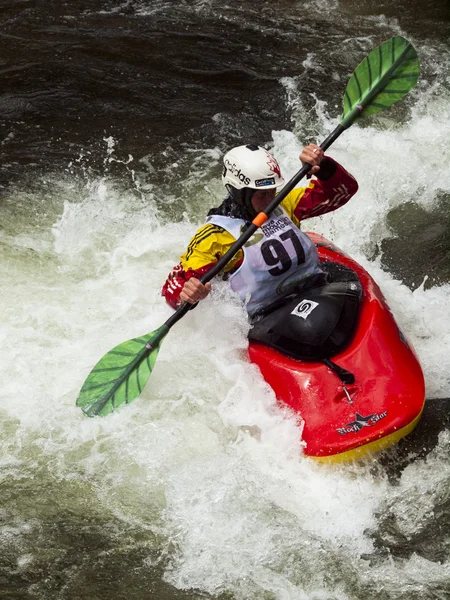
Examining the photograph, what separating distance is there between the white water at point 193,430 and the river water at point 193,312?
0.01m

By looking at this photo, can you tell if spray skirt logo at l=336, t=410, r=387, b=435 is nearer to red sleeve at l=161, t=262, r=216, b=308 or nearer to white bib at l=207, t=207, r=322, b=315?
white bib at l=207, t=207, r=322, b=315

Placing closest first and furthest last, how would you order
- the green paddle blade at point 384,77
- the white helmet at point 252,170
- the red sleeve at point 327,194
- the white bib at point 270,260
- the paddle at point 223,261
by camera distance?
the white helmet at point 252,170 < the white bib at point 270,260 < the paddle at point 223,261 < the red sleeve at point 327,194 < the green paddle blade at point 384,77

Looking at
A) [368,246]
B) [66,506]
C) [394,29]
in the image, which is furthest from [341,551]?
[394,29]

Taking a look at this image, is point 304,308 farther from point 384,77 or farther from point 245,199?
point 384,77

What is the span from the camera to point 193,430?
15.7ft

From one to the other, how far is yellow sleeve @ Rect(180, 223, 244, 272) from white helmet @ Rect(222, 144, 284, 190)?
→ 28 centimetres

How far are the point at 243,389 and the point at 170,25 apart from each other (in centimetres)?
570

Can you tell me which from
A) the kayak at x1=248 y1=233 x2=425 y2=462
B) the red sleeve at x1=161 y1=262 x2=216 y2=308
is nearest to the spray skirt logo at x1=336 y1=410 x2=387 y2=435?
the kayak at x1=248 y1=233 x2=425 y2=462

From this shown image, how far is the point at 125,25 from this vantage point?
906 centimetres

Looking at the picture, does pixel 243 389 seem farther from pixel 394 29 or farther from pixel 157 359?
pixel 394 29

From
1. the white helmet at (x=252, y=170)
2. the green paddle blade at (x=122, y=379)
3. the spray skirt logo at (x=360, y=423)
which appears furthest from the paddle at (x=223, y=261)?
the spray skirt logo at (x=360, y=423)

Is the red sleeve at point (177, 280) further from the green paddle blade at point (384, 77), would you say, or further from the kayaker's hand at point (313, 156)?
the green paddle blade at point (384, 77)

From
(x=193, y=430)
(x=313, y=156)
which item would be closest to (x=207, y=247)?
(x=313, y=156)

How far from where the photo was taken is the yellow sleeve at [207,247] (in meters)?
4.63
